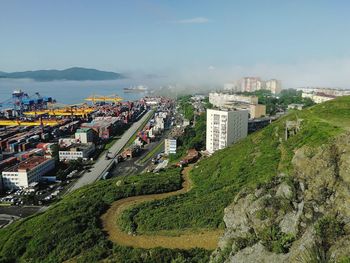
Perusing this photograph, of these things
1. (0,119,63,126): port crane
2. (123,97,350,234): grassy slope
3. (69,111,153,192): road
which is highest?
(123,97,350,234): grassy slope

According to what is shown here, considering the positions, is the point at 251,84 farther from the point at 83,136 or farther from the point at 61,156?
the point at 61,156

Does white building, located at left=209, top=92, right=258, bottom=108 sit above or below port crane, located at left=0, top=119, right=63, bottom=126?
above

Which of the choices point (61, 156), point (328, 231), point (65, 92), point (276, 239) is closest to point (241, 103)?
point (61, 156)

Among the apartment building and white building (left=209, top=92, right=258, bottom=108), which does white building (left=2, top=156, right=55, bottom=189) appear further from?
→ white building (left=209, top=92, right=258, bottom=108)

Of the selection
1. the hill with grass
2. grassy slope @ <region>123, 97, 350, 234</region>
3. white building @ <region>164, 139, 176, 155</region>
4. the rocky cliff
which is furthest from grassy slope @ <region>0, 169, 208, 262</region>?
white building @ <region>164, 139, 176, 155</region>

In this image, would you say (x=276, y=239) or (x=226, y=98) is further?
(x=226, y=98)

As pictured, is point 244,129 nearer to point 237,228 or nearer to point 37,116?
point 237,228
